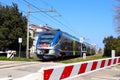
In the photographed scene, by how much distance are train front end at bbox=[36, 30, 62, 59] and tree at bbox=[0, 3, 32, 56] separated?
50.9 ft

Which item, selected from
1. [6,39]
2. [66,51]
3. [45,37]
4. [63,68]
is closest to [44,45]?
[45,37]

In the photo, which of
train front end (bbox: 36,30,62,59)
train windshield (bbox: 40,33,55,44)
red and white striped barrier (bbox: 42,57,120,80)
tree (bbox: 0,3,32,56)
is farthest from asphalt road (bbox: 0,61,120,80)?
tree (bbox: 0,3,32,56)

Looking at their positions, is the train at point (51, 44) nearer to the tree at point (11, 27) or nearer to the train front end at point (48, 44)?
the train front end at point (48, 44)

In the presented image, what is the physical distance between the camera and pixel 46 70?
28.4 ft

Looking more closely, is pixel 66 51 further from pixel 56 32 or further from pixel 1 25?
pixel 1 25

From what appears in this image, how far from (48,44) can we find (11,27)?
18.3m

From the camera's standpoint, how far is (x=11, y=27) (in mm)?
54156

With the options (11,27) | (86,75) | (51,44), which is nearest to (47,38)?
(51,44)

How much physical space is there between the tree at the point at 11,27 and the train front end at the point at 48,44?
15.5 m

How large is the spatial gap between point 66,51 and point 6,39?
49.4ft

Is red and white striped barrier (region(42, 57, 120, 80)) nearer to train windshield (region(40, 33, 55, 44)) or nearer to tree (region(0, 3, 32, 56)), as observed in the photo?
train windshield (region(40, 33, 55, 44))

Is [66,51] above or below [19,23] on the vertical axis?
below

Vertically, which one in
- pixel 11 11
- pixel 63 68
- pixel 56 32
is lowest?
pixel 63 68

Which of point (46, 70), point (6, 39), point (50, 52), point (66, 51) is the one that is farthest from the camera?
point (6, 39)
